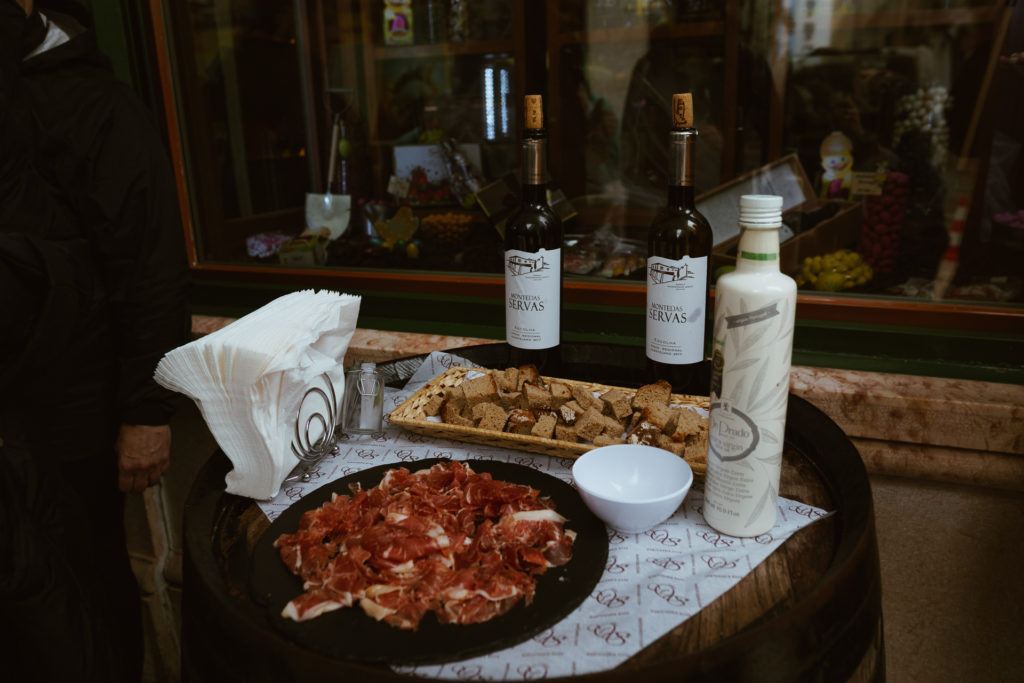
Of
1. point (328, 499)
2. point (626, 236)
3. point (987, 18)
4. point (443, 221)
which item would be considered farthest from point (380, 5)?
point (328, 499)

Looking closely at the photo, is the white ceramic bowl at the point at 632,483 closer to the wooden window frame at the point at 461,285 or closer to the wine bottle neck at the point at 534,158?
the wine bottle neck at the point at 534,158

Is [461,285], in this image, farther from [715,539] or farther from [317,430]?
[715,539]

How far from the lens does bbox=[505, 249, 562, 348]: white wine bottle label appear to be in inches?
48.8

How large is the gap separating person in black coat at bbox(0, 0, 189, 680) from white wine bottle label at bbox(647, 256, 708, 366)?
1054mm

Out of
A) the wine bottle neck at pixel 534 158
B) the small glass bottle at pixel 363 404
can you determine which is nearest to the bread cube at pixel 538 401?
the small glass bottle at pixel 363 404

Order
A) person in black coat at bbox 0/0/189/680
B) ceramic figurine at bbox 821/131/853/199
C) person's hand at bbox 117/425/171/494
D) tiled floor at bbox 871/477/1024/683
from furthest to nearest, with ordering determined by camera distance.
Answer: ceramic figurine at bbox 821/131/853/199 < person's hand at bbox 117/425/171/494 < tiled floor at bbox 871/477/1024/683 < person in black coat at bbox 0/0/189/680

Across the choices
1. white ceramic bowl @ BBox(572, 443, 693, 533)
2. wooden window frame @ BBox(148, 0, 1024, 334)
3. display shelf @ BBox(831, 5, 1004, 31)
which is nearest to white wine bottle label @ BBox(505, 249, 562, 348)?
white ceramic bowl @ BBox(572, 443, 693, 533)

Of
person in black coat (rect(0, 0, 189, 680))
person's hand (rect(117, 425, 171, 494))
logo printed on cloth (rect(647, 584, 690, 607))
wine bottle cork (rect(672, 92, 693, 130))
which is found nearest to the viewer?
logo printed on cloth (rect(647, 584, 690, 607))

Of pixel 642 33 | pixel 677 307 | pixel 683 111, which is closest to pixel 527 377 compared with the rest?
pixel 677 307

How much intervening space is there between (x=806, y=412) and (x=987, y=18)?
147cm

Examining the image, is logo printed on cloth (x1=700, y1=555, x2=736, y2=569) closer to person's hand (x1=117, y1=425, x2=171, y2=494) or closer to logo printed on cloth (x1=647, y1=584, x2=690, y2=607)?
logo printed on cloth (x1=647, y1=584, x2=690, y2=607)

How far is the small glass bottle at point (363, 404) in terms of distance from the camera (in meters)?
1.20

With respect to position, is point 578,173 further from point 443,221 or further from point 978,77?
point 978,77

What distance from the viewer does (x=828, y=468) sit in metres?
1.02
